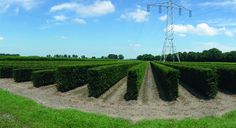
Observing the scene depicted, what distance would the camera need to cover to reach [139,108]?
17703mm

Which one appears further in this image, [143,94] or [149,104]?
[143,94]

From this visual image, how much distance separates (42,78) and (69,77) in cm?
392

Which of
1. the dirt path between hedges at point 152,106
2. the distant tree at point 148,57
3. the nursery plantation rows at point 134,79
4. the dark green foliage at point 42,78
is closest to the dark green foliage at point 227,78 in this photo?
the nursery plantation rows at point 134,79

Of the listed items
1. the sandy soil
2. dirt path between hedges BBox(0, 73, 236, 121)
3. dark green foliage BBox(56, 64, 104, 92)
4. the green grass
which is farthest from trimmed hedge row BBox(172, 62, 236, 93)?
the green grass

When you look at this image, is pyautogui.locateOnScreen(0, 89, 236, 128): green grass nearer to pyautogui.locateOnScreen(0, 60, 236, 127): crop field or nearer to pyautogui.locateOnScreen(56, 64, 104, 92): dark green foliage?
pyautogui.locateOnScreen(0, 60, 236, 127): crop field

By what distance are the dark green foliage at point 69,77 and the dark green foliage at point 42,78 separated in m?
3.38

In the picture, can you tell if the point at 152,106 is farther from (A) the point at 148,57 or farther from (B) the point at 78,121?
(A) the point at 148,57

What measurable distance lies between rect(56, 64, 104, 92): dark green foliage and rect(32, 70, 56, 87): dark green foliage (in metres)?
3.38

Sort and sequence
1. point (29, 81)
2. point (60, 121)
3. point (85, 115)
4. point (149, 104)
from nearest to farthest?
point (60, 121)
point (85, 115)
point (149, 104)
point (29, 81)

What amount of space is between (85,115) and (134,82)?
6.73 meters

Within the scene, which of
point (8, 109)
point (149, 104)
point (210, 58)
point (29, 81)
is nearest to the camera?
point (8, 109)

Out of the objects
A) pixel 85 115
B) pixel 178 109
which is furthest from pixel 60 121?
pixel 178 109

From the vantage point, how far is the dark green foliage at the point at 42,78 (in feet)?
92.9

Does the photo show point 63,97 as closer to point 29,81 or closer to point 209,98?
point 209,98
